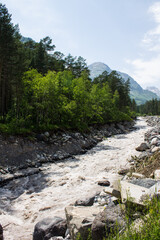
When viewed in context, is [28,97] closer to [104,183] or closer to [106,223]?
[104,183]

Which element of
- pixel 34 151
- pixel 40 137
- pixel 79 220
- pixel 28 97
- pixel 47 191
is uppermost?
pixel 28 97

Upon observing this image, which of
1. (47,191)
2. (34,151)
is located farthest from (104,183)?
(34,151)

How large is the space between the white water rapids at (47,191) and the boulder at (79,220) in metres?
1.70

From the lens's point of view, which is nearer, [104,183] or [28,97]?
[104,183]

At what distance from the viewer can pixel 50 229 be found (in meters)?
4.56

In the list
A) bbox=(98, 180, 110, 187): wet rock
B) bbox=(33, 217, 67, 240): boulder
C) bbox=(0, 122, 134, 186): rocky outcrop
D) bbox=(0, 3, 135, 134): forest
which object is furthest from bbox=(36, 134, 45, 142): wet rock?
bbox=(33, 217, 67, 240): boulder

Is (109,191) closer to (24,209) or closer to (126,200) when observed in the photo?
(126,200)

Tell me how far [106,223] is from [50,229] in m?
1.90

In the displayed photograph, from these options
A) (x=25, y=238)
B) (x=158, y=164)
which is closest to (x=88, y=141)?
(x=158, y=164)

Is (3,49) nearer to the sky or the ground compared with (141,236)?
nearer to the sky

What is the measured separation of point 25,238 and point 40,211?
1468mm

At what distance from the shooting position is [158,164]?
8148 mm

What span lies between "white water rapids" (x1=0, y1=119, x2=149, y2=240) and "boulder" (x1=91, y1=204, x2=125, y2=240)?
257 cm

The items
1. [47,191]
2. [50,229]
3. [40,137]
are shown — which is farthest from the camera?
[40,137]
